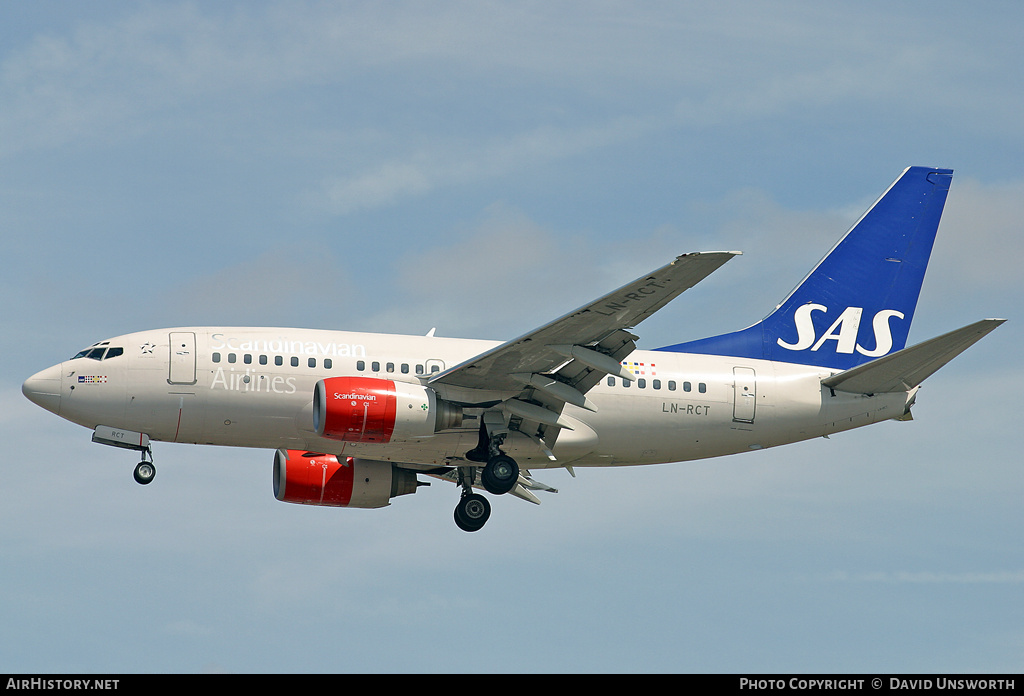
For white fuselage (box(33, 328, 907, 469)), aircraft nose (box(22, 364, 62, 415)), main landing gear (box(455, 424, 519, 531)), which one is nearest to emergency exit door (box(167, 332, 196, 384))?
white fuselage (box(33, 328, 907, 469))

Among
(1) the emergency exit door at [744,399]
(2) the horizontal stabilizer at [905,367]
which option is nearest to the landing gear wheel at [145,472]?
(1) the emergency exit door at [744,399]

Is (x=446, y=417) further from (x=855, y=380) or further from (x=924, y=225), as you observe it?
(x=924, y=225)

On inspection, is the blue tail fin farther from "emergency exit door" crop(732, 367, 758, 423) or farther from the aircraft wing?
the aircraft wing

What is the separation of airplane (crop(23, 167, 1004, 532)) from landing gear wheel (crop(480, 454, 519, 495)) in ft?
0.12

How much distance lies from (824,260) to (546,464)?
11013 mm

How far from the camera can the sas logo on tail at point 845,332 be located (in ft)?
123

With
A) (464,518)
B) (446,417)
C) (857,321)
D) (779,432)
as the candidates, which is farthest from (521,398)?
(857,321)

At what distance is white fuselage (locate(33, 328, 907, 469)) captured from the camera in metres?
32.3

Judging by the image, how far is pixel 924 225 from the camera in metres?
39.8

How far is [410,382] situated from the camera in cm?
3306

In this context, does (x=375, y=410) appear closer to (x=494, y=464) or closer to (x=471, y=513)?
(x=494, y=464)

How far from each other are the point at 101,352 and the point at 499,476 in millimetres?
10547

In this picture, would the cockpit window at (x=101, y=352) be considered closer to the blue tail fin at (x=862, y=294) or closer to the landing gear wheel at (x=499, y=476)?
the landing gear wheel at (x=499, y=476)
